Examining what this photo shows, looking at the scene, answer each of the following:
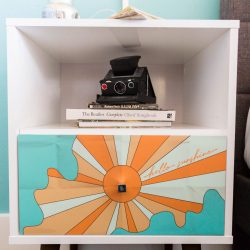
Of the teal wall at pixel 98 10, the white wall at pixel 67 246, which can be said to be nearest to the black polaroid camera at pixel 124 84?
the teal wall at pixel 98 10

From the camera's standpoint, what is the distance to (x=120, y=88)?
0.80 metres

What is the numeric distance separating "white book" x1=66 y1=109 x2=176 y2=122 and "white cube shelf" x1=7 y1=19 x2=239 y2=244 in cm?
4

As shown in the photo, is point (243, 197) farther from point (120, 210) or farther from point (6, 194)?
point (6, 194)

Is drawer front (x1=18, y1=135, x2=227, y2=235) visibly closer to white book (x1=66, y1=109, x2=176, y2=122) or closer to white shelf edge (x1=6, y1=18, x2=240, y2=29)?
white book (x1=66, y1=109, x2=176, y2=122)

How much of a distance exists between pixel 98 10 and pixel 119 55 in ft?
0.71

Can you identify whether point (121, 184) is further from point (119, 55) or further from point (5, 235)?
point (5, 235)

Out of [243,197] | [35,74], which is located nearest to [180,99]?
[243,197]

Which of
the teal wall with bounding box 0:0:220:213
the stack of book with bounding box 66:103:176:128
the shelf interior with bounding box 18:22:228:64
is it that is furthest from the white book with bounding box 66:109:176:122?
the teal wall with bounding box 0:0:220:213

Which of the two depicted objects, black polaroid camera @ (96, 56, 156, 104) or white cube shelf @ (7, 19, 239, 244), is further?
black polaroid camera @ (96, 56, 156, 104)

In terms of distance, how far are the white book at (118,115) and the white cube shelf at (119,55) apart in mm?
40

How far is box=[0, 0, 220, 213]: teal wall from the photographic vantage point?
41.0 inches

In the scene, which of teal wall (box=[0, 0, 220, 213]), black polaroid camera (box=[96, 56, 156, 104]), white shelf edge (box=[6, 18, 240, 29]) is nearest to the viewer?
white shelf edge (box=[6, 18, 240, 29])

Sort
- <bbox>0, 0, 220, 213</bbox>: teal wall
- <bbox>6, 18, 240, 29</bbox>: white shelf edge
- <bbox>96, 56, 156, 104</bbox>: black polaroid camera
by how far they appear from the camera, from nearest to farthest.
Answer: <bbox>6, 18, 240, 29</bbox>: white shelf edge → <bbox>96, 56, 156, 104</bbox>: black polaroid camera → <bbox>0, 0, 220, 213</bbox>: teal wall

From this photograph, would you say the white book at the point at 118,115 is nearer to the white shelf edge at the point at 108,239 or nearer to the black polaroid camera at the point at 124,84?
the black polaroid camera at the point at 124,84
